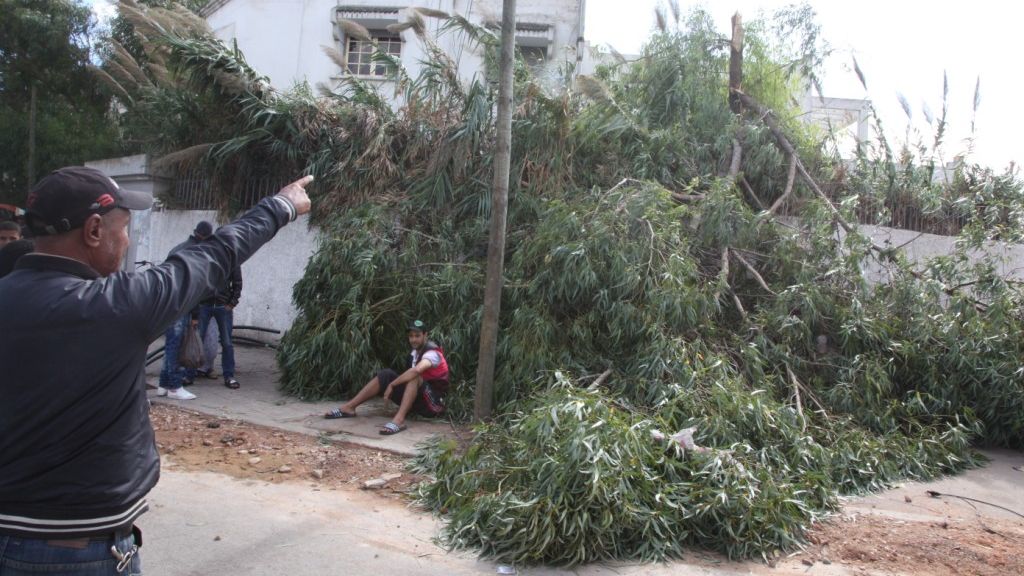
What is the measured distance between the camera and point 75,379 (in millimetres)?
1817

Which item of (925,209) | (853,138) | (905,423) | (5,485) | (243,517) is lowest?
(243,517)

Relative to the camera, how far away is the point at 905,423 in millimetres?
6750

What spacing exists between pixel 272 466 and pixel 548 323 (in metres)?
2.81

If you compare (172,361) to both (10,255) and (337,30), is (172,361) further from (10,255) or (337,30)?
(337,30)

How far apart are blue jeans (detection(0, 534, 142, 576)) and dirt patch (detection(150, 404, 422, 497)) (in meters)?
3.53

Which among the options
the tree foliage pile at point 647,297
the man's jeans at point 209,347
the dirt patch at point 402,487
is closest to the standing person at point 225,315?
the man's jeans at point 209,347

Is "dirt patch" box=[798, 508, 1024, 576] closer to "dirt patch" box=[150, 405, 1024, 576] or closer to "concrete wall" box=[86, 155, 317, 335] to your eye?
"dirt patch" box=[150, 405, 1024, 576]

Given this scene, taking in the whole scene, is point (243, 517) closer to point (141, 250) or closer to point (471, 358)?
point (471, 358)

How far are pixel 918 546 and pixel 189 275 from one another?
15.4 ft

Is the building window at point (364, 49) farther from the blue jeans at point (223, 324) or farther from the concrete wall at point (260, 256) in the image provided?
the blue jeans at point (223, 324)

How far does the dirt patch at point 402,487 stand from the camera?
4.38 m

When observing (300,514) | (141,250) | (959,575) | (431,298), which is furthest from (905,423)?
(141,250)

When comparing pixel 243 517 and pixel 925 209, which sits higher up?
pixel 925 209

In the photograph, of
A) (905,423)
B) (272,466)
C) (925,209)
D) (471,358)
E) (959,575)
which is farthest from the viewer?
(925,209)
